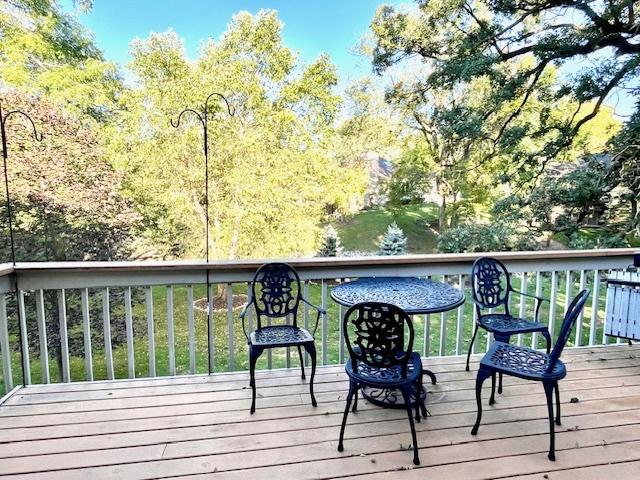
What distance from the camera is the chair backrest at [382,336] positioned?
1880 millimetres

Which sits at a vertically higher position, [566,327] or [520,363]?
[566,327]

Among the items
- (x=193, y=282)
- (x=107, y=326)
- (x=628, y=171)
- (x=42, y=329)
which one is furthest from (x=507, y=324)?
(x=628, y=171)

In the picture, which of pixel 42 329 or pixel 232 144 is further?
pixel 232 144

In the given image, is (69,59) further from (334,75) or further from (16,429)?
(16,429)

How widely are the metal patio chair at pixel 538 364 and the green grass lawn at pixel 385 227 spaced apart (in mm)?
9833

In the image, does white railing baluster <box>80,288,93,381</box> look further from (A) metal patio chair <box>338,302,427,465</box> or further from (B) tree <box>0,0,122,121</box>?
(B) tree <box>0,0,122,121</box>

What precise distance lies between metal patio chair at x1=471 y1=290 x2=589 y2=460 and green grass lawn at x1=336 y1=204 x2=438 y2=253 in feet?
32.3

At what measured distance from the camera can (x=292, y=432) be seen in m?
2.11

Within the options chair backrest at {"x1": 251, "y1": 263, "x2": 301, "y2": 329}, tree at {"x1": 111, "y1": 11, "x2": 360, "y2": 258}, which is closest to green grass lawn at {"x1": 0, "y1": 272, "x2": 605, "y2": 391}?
tree at {"x1": 111, "y1": 11, "x2": 360, "y2": 258}

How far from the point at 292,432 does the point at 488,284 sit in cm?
176

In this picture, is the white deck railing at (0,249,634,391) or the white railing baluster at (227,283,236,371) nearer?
the white deck railing at (0,249,634,391)

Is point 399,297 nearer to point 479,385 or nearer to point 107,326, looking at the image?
point 479,385

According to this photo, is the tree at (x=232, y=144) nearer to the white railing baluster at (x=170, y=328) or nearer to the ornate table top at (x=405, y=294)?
the white railing baluster at (x=170, y=328)

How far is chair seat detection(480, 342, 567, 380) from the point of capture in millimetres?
1926
